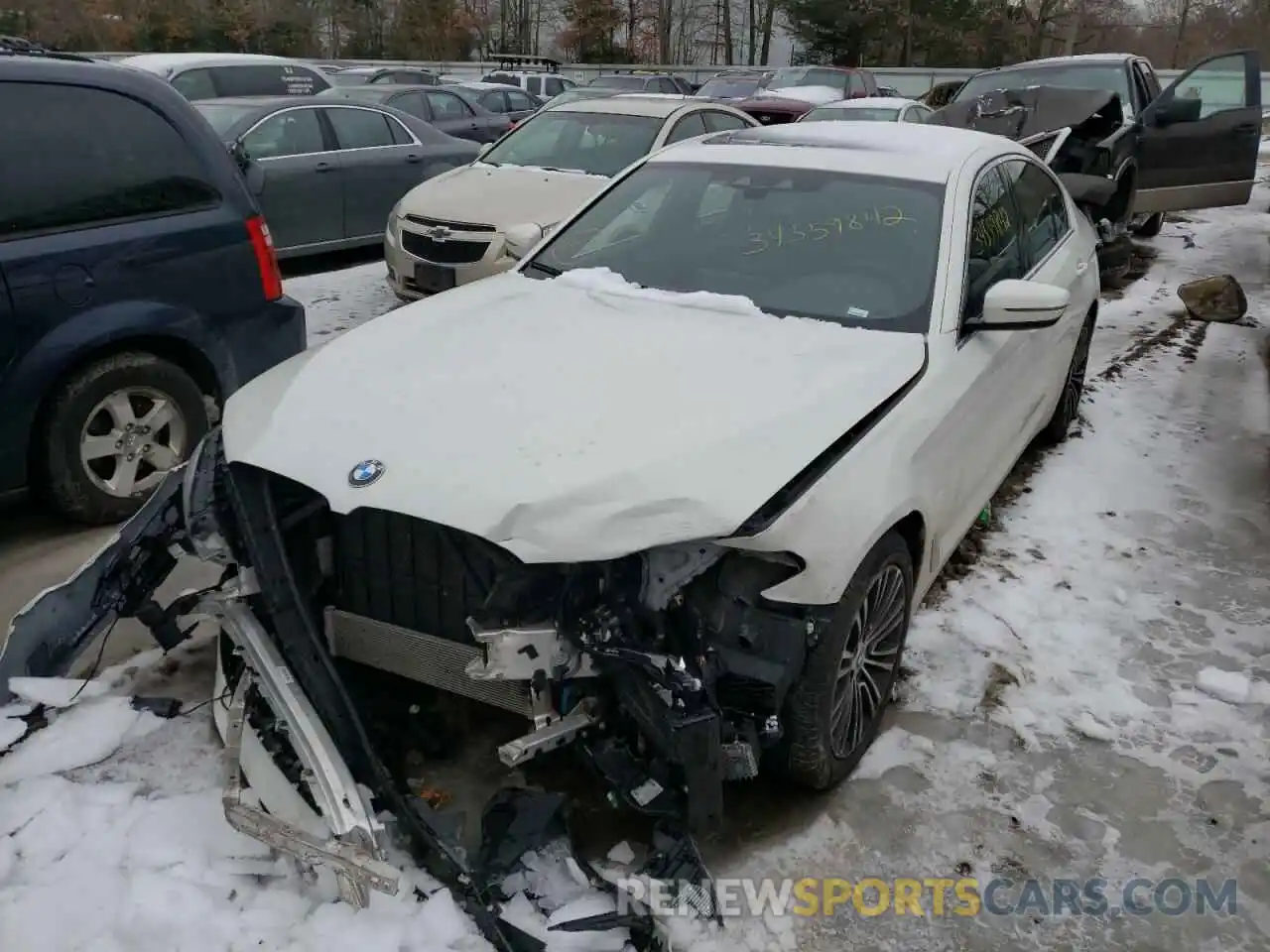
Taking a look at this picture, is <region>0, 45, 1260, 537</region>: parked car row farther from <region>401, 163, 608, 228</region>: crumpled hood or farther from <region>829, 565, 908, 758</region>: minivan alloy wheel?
<region>829, 565, 908, 758</region>: minivan alloy wheel

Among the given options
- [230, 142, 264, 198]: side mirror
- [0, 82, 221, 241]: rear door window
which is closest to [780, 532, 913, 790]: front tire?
[0, 82, 221, 241]: rear door window

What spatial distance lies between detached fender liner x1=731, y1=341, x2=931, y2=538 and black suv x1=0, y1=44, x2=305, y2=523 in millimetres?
2956

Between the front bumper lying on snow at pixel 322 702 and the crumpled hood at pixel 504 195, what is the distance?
4.79 m

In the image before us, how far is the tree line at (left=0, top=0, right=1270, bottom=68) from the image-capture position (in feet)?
115

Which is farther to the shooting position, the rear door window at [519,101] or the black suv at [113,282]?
the rear door window at [519,101]

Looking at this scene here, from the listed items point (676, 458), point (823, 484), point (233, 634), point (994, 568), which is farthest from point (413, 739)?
point (994, 568)

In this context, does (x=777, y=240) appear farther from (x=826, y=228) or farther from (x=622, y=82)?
(x=622, y=82)

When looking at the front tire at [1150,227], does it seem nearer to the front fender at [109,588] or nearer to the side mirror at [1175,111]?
the side mirror at [1175,111]

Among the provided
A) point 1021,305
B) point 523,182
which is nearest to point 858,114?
point 523,182

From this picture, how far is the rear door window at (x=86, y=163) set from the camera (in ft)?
12.9

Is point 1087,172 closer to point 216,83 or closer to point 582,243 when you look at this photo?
point 582,243

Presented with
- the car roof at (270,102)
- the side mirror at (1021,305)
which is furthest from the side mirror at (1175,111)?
the car roof at (270,102)

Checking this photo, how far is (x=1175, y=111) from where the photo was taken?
944 centimetres

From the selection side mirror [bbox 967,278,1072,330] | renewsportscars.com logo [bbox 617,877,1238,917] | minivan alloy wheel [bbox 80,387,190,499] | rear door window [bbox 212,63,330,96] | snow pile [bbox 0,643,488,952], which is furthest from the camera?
rear door window [bbox 212,63,330,96]
